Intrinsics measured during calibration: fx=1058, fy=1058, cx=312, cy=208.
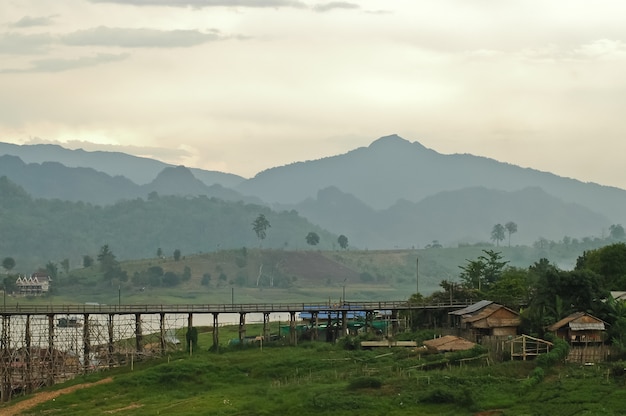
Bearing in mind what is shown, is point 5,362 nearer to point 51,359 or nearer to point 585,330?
point 51,359

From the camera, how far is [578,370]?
7662cm

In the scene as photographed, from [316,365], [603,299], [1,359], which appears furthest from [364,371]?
[1,359]

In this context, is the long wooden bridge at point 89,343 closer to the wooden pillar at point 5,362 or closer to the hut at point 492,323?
the wooden pillar at point 5,362

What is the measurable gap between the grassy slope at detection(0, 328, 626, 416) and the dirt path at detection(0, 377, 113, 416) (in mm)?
1757

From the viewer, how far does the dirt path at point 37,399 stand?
86600mm

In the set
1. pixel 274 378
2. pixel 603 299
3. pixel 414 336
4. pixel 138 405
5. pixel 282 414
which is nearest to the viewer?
pixel 282 414

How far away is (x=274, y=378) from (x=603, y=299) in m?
30.5

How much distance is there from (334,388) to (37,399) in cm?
2798

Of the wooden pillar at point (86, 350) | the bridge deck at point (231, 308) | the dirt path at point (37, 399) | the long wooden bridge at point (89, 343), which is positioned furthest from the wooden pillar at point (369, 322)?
the dirt path at point (37, 399)

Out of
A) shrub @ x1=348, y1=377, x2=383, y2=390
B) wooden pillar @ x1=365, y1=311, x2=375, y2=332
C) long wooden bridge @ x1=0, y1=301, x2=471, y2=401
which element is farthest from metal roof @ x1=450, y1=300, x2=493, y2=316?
shrub @ x1=348, y1=377, x2=383, y2=390

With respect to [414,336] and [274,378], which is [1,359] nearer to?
[274,378]

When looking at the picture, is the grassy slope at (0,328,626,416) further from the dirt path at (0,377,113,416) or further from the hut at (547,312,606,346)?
the hut at (547,312,606,346)

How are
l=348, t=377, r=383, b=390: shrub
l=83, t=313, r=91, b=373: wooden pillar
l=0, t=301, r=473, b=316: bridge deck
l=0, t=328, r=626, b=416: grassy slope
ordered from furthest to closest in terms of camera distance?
l=0, t=301, r=473, b=316: bridge deck
l=83, t=313, r=91, b=373: wooden pillar
l=348, t=377, r=383, b=390: shrub
l=0, t=328, r=626, b=416: grassy slope

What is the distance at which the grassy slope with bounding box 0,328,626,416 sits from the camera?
229ft
